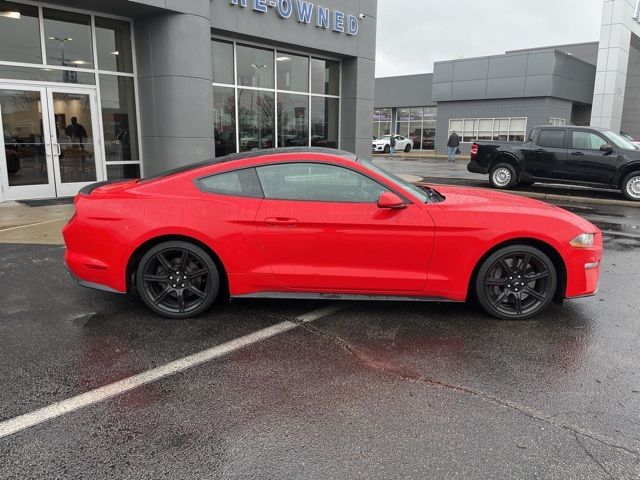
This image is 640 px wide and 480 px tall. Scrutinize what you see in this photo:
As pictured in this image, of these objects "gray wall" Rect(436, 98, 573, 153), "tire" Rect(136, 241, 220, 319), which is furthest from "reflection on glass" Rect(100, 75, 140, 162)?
"gray wall" Rect(436, 98, 573, 153)

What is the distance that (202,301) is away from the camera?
4.47 metres

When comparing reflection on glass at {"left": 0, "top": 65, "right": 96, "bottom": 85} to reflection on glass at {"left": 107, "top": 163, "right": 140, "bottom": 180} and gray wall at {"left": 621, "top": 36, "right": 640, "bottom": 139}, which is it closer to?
reflection on glass at {"left": 107, "top": 163, "right": 140, "bottom": 180}

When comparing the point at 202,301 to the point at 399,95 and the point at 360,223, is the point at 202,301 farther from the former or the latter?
the point at 399,95

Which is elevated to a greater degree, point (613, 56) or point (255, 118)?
point (613, 56)

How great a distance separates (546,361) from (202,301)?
2841mm

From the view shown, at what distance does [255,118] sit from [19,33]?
5.53 m

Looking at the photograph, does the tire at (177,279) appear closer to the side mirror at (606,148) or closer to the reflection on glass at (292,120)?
the reflection on glass at (292,120)

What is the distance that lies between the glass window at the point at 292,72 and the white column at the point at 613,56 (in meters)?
19.3

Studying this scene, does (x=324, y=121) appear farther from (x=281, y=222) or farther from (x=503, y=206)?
(x=281, y=222)

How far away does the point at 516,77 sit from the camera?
3070cm

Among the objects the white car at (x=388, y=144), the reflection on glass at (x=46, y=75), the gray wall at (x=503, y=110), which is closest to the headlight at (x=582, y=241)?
the reflection on glass at (x=46, y=75)

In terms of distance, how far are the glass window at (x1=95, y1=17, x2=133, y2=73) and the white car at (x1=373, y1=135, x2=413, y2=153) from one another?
28.1 m

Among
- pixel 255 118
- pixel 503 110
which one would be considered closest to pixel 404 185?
pixel 255 118

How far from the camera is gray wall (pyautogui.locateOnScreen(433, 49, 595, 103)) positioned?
29.7m
